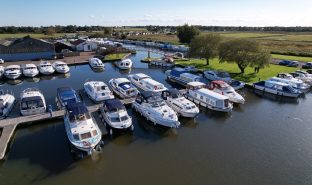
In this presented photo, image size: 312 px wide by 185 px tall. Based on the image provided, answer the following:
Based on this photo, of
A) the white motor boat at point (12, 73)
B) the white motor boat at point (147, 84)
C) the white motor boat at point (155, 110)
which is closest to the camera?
the white motor boat at point (155, 110)

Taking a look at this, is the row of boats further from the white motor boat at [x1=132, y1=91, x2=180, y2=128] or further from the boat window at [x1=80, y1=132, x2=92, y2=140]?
the boat window at [x1=80, y1=132, x2=92, y2=140]

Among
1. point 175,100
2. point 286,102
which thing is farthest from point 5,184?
point 286,102

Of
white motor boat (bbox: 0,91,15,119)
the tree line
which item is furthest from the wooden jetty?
the tree line

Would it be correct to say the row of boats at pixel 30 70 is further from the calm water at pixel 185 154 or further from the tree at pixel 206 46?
the tree at pixel 206 46

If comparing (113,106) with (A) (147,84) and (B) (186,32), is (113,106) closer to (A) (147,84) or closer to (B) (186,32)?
(A) (147,84)

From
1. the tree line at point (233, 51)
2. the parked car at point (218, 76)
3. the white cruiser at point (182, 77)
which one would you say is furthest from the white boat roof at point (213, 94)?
the tree line at point (233, 51)

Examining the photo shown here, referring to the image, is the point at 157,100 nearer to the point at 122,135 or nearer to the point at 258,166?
the point at 122,135

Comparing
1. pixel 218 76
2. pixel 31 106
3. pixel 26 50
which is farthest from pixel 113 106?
pixel 26 50
